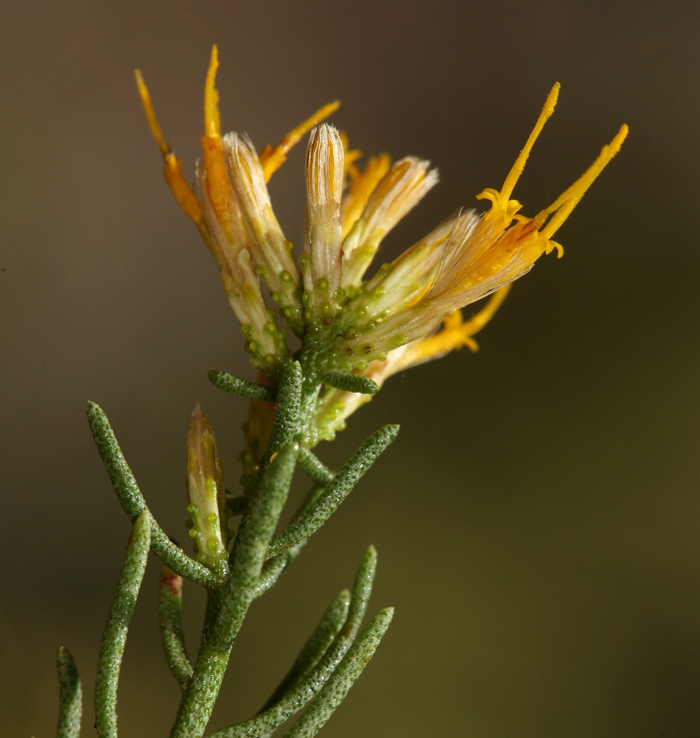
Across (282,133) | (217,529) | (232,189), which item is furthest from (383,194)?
(282,133)

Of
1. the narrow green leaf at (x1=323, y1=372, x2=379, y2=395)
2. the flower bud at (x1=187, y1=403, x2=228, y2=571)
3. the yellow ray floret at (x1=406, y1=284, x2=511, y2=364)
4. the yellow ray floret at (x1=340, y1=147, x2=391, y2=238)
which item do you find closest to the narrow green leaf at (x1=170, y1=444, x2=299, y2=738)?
the flower bud at (x1=187, y1=403, x2=228, y2=571)

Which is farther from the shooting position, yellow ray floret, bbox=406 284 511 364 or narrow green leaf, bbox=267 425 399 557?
yellow ray floret, bbox=406 284 511 364

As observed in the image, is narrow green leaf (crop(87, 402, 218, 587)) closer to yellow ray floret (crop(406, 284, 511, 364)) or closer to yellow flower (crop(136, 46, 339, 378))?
yellow flower (crop(136, 46, 339, 378))

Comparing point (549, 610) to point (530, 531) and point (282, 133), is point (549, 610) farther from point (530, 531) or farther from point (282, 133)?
point (282, 133)

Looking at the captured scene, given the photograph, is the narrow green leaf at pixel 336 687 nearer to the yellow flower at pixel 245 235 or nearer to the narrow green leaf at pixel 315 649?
the narrow green leaf at pixel 315 649

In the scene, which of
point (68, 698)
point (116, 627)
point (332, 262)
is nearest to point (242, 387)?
point (332, 262)

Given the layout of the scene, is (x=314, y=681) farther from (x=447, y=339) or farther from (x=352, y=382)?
(x=447, y=339)
